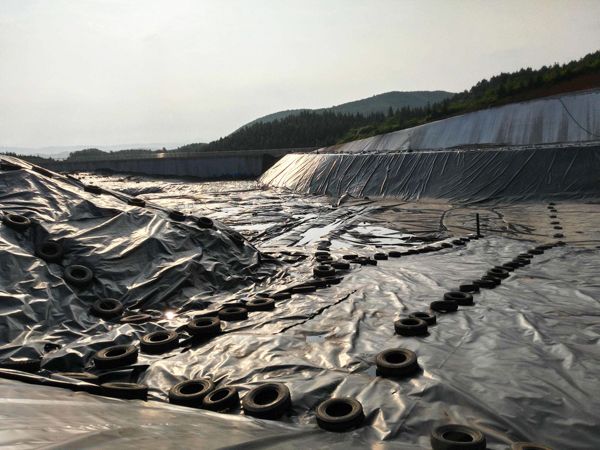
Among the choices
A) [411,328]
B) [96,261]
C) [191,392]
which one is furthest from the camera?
[96,261]

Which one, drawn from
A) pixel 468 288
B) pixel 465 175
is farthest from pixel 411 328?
pixel 465 175

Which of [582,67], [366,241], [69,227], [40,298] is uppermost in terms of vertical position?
[582,67]

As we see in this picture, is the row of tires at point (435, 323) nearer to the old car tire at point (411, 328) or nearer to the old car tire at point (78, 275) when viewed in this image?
the old car tire at point (411, 328)

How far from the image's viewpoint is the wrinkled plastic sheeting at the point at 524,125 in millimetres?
23375

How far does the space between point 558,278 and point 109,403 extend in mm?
7364

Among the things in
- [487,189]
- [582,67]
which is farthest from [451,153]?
[582,67]

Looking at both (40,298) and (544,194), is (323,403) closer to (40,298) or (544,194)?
(40,298)

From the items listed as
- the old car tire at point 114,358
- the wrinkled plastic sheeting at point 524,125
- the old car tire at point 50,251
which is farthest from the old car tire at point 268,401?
the wrinkled plastic sheeting at point 524,125

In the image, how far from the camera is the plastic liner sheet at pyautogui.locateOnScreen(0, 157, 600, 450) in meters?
3.12

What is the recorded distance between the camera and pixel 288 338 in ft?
17.1

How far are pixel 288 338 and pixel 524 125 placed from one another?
83.3ft

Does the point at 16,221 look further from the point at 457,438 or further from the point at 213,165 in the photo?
the point at 213,165

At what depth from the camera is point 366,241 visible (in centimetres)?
1318

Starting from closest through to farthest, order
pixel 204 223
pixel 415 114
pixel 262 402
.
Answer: pixel 262 402 → pixel 204 223 → pixel 415 114
